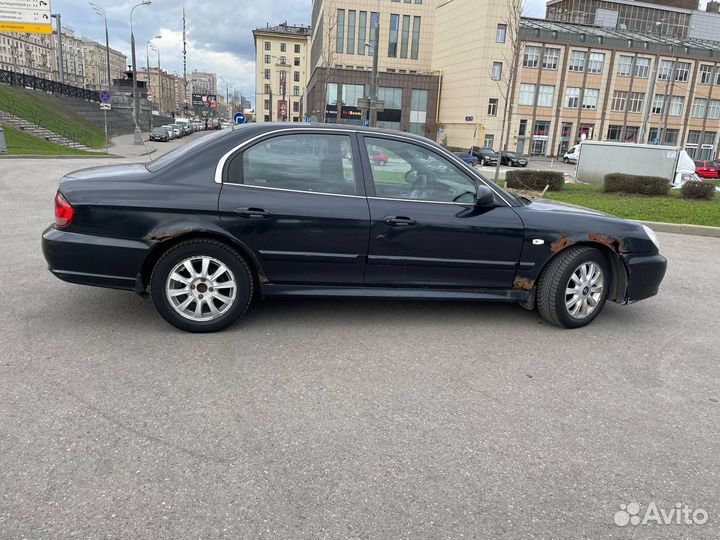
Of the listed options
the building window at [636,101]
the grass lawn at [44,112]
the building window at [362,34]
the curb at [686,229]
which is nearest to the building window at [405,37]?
the building window at [362,34]

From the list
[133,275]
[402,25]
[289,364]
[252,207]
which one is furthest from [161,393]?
[402,25]

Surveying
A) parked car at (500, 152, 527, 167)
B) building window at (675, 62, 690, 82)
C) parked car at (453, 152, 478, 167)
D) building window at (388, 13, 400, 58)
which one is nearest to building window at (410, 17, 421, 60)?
building window at (388, 13, 400, 58)

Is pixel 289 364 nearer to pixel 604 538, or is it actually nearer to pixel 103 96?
pixel 604 538

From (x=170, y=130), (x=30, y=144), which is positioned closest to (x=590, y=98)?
(x=170, y=130)

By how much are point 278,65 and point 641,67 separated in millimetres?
65465

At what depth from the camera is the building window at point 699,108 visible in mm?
66250

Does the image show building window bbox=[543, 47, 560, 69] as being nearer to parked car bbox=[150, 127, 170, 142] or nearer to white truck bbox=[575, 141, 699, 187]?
parked car bbox=[150, 127, 170, 142]

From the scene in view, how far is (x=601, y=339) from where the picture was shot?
187 inches

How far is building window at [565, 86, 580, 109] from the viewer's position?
2432 inches

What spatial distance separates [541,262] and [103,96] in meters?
31.6

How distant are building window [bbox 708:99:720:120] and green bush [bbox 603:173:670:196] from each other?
6300cm

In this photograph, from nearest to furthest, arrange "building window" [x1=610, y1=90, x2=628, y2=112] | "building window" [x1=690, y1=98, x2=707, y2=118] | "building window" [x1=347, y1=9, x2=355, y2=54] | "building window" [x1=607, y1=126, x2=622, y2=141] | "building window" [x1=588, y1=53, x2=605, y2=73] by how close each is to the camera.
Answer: "building window" [x1=588, y1=53, x2=605, y2=73]
"building window" [x1=610, y1=90, x2=628, y2=112]
"building window" [x1=607, y1=126, x2=622, y2=141]
"building window" [x1=690, y1=98, x2=707, y2=118]
"building window" [x1=347, y1=9, x2=355, y2=54]

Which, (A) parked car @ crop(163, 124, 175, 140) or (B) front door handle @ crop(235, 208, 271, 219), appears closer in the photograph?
(B) front door handle @ crop(235, 208, 271, 219)

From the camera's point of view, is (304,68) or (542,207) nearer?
(542,207)
